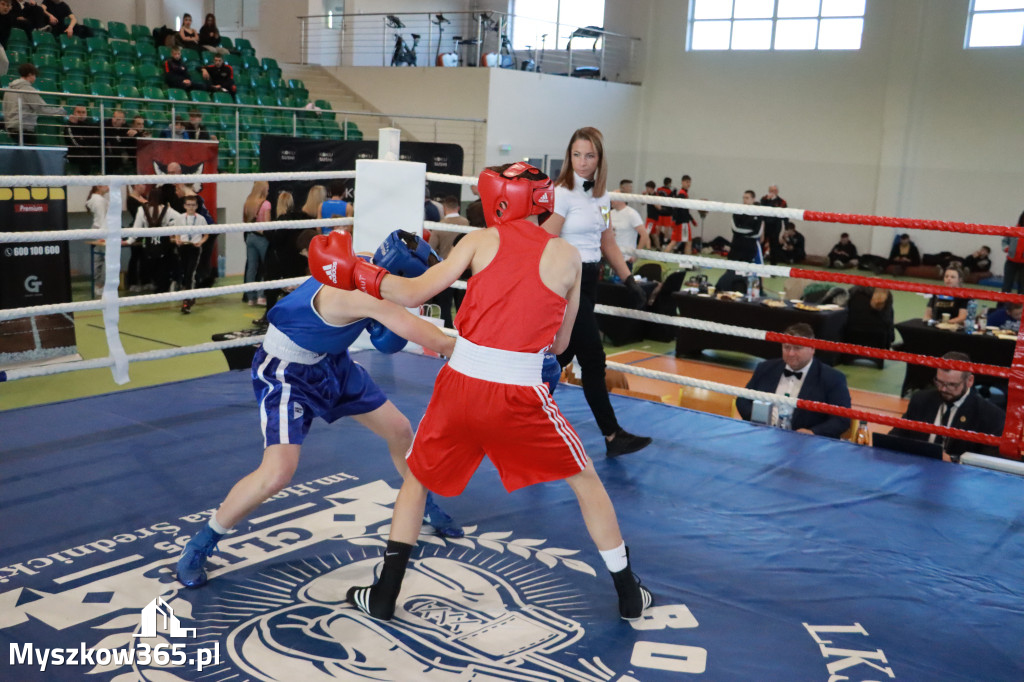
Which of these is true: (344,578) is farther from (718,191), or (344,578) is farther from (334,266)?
(718,191)

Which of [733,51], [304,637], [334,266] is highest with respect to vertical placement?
[733,51]

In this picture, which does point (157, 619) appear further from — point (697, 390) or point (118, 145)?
point (118, 145)

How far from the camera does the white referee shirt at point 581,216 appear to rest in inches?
133

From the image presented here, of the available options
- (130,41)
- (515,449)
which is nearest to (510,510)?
(515,449)

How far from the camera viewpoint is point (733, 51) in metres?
16.9

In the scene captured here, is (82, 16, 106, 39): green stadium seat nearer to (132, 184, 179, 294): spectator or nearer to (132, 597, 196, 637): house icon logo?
(132, 184, 179, 294): spectator

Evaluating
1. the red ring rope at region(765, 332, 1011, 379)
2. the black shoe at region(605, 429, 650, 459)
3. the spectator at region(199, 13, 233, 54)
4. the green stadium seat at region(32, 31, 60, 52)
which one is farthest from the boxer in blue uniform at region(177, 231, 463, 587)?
the spectator at region(199, 13, 233, 54)

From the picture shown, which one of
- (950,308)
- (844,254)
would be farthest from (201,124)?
(844,254)

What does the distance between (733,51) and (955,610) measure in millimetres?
16013

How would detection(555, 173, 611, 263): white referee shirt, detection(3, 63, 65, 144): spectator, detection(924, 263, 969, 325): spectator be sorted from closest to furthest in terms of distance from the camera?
detection(555, 173, 611, 263): white referee shirt < detection(924, 263, 969, 325): spectator < detection(3, 63, 65, 144): spectator

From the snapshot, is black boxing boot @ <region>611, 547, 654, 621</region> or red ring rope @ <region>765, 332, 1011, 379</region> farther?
red ring rope @ <region>765, 332, 1011, 379</region>

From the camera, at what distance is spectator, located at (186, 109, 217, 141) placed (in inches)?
403

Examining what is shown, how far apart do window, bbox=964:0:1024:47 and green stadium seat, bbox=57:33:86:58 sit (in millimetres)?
13419

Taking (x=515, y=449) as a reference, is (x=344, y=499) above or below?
below
